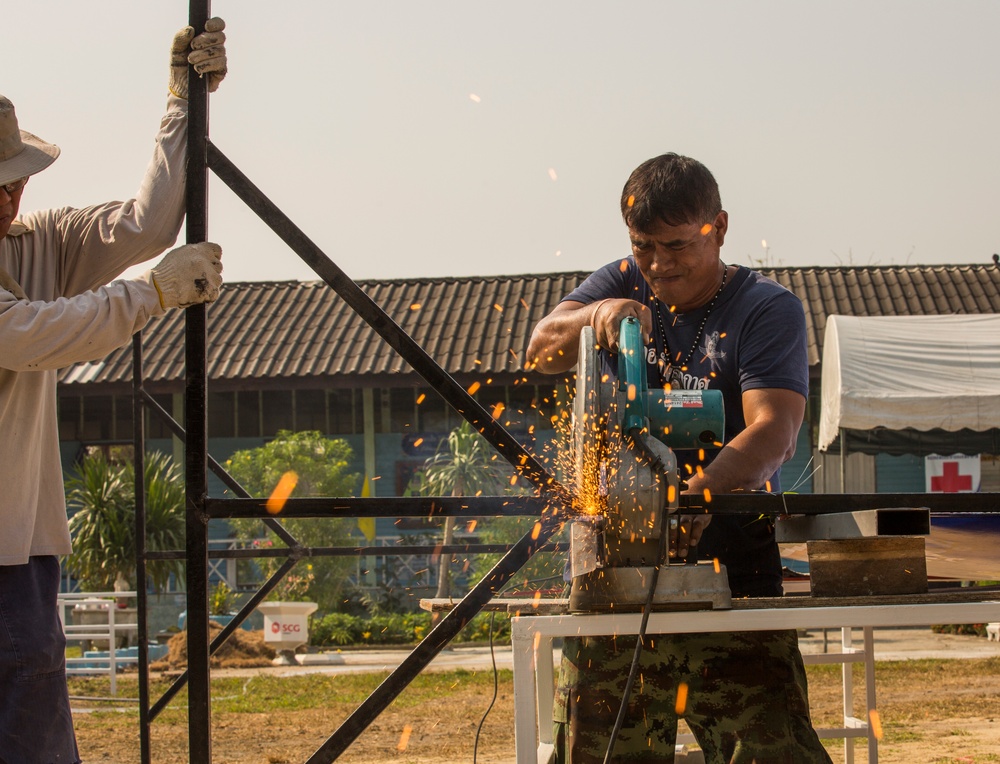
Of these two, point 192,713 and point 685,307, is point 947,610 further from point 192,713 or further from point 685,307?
point 192,713

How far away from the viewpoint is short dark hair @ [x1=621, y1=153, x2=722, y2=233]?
9.54 ft

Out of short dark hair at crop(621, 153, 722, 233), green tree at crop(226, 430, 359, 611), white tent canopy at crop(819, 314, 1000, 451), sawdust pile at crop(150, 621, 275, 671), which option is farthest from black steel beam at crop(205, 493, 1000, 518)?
green tree at crop(226, 430, 359, 611)

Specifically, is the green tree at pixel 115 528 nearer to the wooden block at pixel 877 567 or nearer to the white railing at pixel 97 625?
the white railing at pixel 97 625

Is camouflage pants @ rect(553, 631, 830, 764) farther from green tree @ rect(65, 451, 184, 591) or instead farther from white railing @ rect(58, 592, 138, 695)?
green tree @ rect(65, 451, 184, 591)

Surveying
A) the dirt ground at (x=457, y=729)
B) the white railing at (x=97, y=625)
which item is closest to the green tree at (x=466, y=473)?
the white railing at (x=97, y=625)

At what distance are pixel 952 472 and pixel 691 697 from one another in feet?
39.7

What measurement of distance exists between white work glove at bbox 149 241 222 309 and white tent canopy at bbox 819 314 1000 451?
7.73 meters

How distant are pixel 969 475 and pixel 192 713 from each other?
12925 millimetres

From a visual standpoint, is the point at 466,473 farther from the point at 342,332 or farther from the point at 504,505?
the point at 504,505

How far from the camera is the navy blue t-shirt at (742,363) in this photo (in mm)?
2936

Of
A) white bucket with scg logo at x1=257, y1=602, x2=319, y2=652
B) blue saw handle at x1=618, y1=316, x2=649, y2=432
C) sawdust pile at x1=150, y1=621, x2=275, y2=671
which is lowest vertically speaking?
sawdust pile at x1=150, y1=621, x2=275, y2=671

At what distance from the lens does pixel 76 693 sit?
30.5ft

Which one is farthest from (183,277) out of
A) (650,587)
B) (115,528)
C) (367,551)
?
(115,528)

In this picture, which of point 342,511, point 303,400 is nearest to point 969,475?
point 303,400
